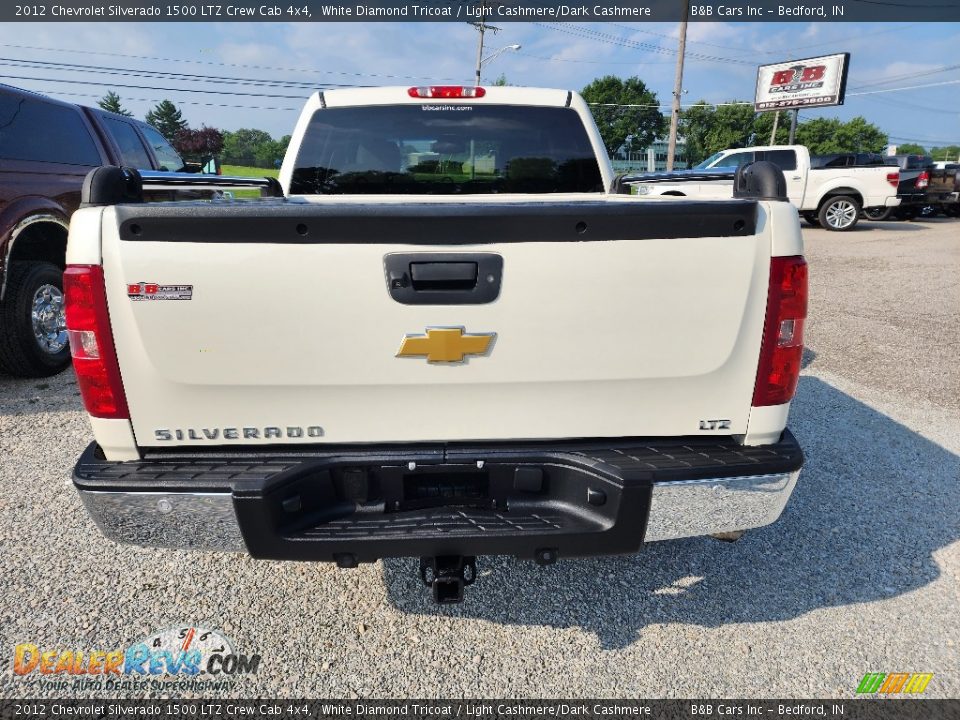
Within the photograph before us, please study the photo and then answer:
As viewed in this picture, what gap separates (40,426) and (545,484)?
13.5ft

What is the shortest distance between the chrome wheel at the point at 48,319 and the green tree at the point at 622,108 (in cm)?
7651

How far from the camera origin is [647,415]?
1981 millimetres

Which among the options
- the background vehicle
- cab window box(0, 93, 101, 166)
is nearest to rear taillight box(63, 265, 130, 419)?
cab window box(0, 93, 101, 166)

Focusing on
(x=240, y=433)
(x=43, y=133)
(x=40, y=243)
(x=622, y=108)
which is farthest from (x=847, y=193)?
(x=622, y=108)

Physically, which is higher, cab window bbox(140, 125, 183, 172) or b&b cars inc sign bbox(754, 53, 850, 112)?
b&b cars inc sign bbox(754, 53, 850, 112)

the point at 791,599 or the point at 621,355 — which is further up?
the point at 621,355

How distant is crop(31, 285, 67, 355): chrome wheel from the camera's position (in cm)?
504

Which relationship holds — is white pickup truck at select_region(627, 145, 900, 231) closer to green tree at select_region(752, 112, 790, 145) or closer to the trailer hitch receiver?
the trailer hitch receiver

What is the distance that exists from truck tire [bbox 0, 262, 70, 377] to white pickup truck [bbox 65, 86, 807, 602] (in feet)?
12.4

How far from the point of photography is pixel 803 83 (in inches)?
1145

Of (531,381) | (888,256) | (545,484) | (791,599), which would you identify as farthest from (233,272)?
(888,256)

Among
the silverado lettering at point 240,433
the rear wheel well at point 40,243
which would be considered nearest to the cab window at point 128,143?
the rear wheel well at point 40,243

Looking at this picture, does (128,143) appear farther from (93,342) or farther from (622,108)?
(622,108)

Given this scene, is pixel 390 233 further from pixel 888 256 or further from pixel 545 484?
pixel 888 256
